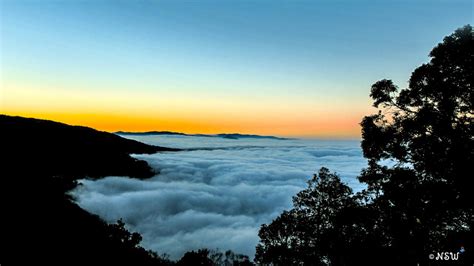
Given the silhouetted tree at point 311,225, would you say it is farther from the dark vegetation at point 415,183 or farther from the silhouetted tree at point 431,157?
the silhouetted tree at point 431,157

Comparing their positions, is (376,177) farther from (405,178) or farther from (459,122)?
(459,122)

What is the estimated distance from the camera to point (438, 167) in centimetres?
1388

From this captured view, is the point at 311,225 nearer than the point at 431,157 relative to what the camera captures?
No

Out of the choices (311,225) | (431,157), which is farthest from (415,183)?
(311,225)

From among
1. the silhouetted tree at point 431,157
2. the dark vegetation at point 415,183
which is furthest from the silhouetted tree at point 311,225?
the silhouetted tree at point 431,157

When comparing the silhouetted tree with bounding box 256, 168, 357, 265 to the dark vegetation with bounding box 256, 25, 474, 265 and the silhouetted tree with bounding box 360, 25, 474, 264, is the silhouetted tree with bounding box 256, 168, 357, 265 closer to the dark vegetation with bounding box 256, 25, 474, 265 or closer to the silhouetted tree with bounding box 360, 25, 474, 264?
the dark vegetation with bounding box 256, 25, 474, 265

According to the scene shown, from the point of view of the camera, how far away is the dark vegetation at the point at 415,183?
13341mm

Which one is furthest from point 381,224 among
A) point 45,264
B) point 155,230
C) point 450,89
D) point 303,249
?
point 155,230

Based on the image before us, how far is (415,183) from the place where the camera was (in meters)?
14.8

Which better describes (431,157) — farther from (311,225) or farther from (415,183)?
(311,225)

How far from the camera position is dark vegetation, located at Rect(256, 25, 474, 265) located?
13341 millimetres

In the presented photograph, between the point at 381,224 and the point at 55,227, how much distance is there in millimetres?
65436

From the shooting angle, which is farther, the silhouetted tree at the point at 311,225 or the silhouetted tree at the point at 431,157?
the silhouetted tree at the point at 311,225

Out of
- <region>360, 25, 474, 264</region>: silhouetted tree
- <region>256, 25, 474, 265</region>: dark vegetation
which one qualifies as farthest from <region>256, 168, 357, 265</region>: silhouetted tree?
<region>360, 25, 474, 264</region>: silhouetted tree
